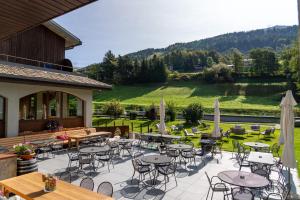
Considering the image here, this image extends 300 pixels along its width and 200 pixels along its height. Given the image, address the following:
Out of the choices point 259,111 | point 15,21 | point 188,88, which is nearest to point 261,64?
point 188,88

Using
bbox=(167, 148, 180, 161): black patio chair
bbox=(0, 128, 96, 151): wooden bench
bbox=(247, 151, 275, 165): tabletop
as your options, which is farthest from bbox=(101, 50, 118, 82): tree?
bbox=(247, 151, 275, 165): tabletop

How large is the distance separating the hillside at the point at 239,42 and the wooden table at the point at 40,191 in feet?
456

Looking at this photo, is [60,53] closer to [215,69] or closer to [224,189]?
[224,189]

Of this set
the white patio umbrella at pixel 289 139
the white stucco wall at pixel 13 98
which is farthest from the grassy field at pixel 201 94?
the white patio umbrella at pixel 289 139

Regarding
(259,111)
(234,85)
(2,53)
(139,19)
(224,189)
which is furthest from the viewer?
(234,85)

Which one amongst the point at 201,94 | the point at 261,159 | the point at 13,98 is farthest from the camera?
the point at 201,94

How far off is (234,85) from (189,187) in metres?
55.7

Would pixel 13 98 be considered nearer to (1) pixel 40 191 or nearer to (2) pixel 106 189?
(1) pixel 40 191

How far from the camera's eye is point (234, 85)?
59688 mm

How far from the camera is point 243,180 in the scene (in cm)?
626

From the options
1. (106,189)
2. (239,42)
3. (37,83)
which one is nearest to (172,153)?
(106,189)

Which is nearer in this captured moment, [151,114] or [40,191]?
[40,191]

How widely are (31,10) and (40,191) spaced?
343 centimetres

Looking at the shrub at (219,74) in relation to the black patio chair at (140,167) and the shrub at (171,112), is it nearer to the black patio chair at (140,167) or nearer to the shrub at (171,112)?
the shrub at (171,112)
